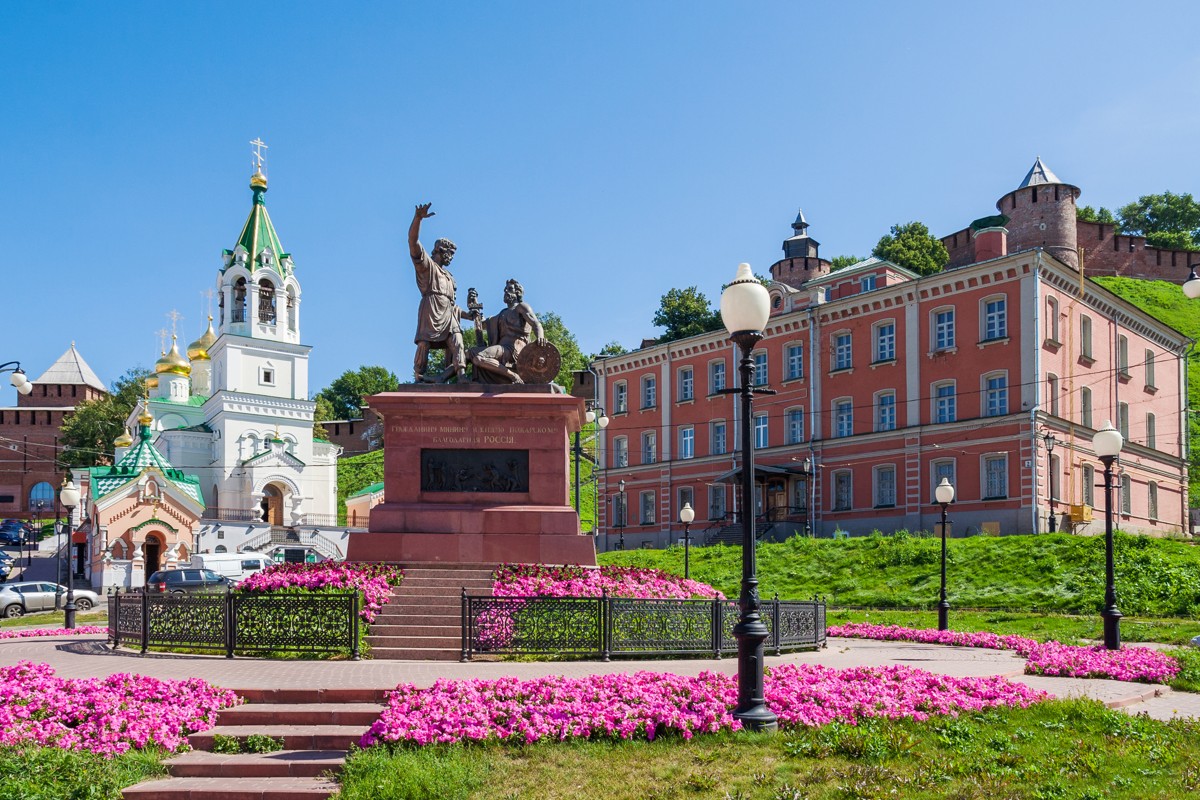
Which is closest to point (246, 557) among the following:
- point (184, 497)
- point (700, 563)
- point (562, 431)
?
point (184, 497)

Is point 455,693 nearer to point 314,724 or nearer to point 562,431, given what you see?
point 314,724

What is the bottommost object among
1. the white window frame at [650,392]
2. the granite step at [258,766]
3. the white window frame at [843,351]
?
the granite step at [258,766]

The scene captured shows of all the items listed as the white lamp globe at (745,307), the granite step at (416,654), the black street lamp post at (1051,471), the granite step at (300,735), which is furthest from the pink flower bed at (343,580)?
the black street lamp post at (1051,471)

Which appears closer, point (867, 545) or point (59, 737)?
point (59, 737)

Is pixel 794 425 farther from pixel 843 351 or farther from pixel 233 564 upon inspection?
pixel 233 564

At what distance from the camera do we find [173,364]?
266ft

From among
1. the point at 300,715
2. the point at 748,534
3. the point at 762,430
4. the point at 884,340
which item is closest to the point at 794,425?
the point at 762,430

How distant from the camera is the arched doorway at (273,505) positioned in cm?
7256

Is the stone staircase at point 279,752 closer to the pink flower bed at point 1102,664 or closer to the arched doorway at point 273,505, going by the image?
the pink flower bed at point 1102,664

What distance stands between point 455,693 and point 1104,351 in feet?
149

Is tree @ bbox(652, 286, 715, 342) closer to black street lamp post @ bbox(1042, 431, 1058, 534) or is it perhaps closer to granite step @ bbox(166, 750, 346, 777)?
black street lamp post @ bbox(1042, 431, 1058, 534)

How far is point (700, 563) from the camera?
4219cm

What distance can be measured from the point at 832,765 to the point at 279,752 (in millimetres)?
4674

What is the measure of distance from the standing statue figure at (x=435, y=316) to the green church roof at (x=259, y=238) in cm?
5913
